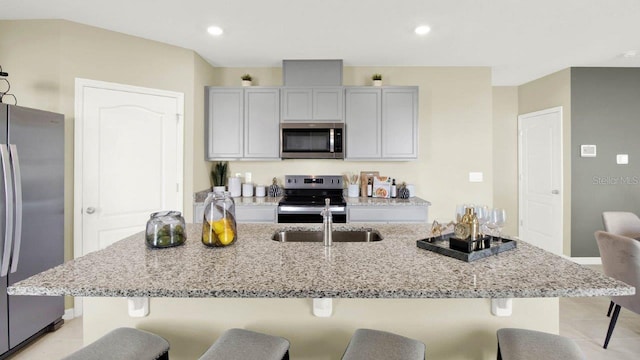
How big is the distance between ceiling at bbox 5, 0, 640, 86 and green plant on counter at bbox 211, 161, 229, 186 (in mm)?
1265

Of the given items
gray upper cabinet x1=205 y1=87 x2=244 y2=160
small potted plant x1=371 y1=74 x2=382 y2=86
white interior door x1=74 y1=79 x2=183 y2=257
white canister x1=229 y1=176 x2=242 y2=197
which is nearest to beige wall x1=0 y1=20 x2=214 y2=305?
white interior door x1=74 y1=79 x2=183 y2=257

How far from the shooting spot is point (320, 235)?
196 cm

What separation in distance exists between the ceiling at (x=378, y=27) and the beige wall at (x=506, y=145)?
3.44 feet

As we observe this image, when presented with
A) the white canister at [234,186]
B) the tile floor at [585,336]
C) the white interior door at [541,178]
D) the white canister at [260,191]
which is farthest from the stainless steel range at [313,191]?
the white interior door at [541,178]

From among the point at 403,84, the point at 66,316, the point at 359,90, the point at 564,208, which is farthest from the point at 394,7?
the point at 66,316

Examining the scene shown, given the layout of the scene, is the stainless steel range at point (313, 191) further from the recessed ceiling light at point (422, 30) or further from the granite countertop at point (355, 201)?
the recessed ceiling light at point (422, 30)

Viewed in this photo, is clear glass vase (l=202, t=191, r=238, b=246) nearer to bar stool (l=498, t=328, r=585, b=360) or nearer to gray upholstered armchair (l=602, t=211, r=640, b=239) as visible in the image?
bar stool (l=498, t=328, r=585, b=360)

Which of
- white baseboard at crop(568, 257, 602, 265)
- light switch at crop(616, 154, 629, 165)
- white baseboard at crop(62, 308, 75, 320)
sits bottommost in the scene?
white baseboard at crop(62, 308, 75, 320)

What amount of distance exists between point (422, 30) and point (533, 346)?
2.73 metres

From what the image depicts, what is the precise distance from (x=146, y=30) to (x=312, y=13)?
1.61 metres

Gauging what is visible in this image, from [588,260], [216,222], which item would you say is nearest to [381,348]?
[216,222]

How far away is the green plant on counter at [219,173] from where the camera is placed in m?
3.94

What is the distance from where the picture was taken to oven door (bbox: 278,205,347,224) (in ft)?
11.0

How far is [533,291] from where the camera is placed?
1.01 meters
